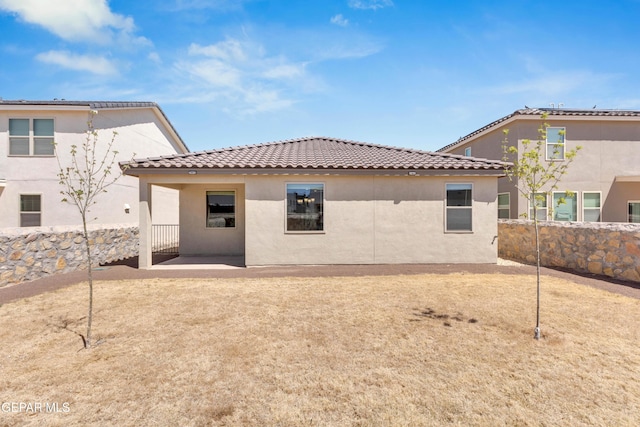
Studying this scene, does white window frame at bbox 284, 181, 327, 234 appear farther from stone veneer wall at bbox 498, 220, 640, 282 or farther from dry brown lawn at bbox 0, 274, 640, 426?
stone veneer wall at bbox 498, 220, 640, 282

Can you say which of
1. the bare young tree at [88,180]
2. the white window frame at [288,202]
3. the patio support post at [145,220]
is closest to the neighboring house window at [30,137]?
the bare young tree at [88,180]

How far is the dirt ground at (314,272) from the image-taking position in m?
7.93

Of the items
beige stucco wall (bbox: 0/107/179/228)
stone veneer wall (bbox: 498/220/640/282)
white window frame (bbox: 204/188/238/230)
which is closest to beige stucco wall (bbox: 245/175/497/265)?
stone veneer wall (bbox: 498/220/640/282)

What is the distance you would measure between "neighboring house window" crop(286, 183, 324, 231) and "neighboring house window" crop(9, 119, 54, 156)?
11630 millimetres

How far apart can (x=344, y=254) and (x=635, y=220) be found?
1693 cm

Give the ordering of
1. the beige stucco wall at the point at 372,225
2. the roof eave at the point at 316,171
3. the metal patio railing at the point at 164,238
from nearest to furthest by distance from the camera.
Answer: the roof eave at the point at 316,171, the beige stucco wall at the point at 372,225, the metal patio railing at the point at 164,238

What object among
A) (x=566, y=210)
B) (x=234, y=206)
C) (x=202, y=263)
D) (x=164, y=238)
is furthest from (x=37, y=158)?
(x=566, y=210)

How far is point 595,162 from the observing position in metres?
15.2

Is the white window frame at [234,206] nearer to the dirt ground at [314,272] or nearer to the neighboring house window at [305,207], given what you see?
the dirt ground at [314,272]

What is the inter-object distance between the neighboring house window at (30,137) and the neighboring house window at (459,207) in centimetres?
1745

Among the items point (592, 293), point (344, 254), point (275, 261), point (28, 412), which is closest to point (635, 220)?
point (592, 293)

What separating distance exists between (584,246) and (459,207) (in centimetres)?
406

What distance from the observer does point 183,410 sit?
10.0ft

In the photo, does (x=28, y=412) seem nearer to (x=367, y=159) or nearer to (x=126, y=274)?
(x=126, y=274)
